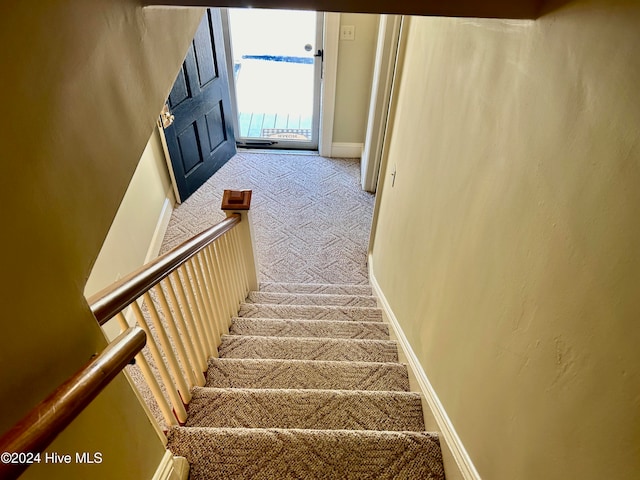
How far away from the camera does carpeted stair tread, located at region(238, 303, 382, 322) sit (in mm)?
2539

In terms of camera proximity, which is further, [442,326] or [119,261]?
[119,261]

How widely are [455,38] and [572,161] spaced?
0.85 meters

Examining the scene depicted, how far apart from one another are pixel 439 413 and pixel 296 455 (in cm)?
54

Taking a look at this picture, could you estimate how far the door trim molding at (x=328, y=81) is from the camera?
366 centimetres

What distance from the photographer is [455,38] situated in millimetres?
1443

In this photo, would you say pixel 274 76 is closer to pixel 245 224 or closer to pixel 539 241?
pixel 245 224

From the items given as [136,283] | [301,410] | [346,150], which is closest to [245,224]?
[301,410]

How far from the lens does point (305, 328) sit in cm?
231

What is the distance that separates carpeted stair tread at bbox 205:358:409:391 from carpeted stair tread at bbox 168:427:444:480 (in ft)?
1.43

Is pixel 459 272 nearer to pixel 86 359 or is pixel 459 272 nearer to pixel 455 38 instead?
pixel 455 38

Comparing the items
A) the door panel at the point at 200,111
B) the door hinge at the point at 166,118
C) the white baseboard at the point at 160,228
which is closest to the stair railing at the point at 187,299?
the white baseboard at the point at 160,228

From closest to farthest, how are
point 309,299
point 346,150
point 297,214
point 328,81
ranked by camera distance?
point 309,299 → point 297,214 → point 328,81 → point 346,150

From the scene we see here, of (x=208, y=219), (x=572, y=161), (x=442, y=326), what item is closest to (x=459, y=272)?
(x=442, y=326)

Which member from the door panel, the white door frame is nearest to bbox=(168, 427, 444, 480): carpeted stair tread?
the door panel
